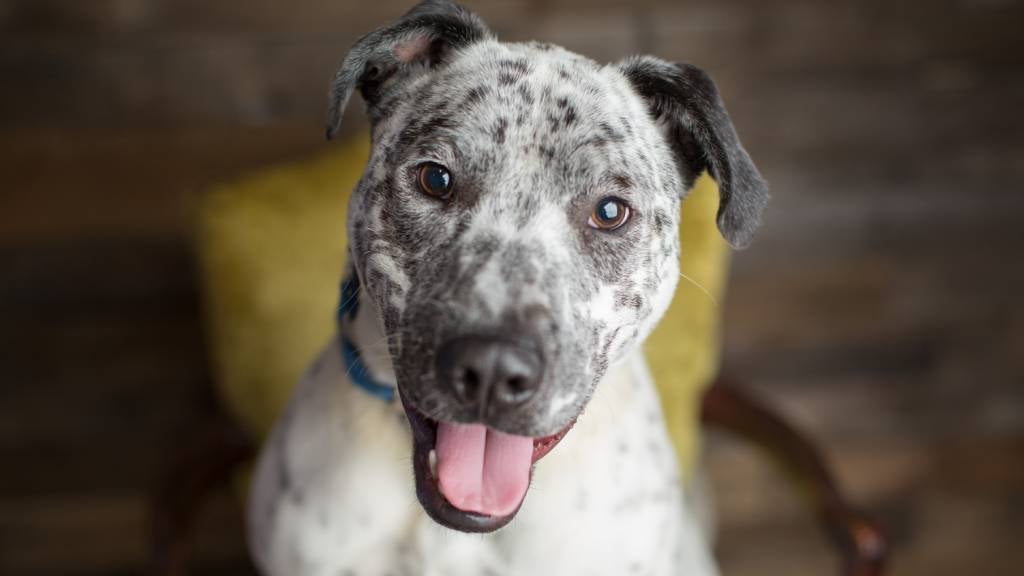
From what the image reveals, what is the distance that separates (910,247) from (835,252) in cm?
26

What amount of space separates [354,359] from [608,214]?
459 mm

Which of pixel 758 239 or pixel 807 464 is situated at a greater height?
pixel 807 464

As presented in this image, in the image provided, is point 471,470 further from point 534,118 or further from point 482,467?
point 534,118

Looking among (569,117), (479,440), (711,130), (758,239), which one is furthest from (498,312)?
(758,239)

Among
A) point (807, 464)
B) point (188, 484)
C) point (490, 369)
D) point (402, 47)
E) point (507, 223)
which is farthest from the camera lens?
point (807, 464)

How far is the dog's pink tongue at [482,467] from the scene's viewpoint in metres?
1.38

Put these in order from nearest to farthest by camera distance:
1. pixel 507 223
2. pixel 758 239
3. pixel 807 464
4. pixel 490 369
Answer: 1. pixel 490 369
2. pixel 507 223
3. pixel 807 464
4. pixel 758 239

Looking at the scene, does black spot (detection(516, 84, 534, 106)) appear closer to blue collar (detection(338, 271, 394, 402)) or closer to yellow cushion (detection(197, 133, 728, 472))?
blue collar (detection(338, 271, 394, 402))

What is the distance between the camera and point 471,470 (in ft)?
4.58

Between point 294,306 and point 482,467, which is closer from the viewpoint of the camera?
point 482,467

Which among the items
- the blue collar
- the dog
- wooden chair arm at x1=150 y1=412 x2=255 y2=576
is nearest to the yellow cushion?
wooden chair arm at x1=150 y1=412 x2=255 y2=576

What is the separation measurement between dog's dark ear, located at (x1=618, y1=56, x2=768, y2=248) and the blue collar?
1.73 feet

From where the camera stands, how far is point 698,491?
8.44 feet

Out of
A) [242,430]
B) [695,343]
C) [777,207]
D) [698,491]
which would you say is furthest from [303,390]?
[777,207]
